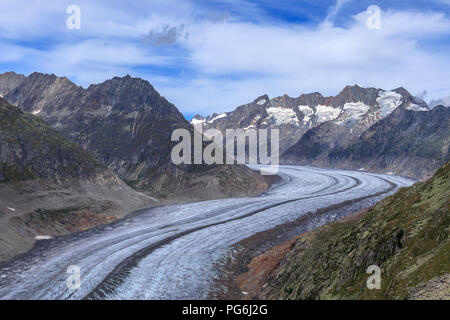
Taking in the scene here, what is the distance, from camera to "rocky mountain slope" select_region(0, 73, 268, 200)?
103 m

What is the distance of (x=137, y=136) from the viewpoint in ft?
405

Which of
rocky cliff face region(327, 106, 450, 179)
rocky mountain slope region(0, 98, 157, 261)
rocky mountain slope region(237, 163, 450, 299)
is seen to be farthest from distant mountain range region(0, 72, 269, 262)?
rocky cliff face region(327, 106, 450, 179)

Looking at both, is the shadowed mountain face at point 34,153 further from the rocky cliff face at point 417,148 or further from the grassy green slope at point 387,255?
the rocky cliff face at point 417,148

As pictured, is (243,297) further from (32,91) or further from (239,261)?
(32,91)

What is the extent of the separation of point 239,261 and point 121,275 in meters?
13.8

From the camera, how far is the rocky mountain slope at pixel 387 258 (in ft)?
58.5

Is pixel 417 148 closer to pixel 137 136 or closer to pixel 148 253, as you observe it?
pixel 137 136

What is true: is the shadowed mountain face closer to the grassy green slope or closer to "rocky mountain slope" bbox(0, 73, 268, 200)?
"rocky mountain slope" bbox(0, 73, 268, 200)

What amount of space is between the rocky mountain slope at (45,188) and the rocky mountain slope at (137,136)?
17.3 meters

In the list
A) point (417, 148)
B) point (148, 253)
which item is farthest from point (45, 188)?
point (417, 148)

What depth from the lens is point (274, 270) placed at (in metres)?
35.8

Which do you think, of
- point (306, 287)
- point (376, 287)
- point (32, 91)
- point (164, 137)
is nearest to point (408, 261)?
point (376, 287)

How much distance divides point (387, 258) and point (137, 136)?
10932 cm
